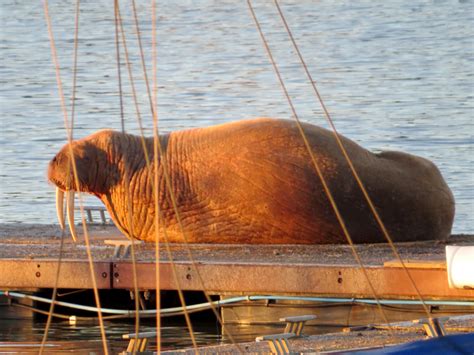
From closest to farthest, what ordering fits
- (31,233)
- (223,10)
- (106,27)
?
1. (31,233)
2. (106,27)
3. (223,10)

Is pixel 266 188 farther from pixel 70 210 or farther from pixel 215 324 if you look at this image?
pixel 70 210

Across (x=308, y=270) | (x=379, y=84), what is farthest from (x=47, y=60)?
(x=308, y=270)

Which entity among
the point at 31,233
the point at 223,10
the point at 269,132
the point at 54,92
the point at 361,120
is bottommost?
the point at 223,10

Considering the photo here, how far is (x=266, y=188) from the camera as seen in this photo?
12883 millimetres

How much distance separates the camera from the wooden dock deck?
36.1 ft

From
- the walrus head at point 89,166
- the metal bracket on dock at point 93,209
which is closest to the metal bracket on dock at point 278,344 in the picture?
the walrus head at point 89,166

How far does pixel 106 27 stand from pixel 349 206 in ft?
128

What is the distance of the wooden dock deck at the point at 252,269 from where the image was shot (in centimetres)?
1102

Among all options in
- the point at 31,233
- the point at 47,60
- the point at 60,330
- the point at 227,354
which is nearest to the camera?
the point at 227,354

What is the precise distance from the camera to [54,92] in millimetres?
35375

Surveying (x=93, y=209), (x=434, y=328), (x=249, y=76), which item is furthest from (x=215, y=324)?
(x=249, y=76)

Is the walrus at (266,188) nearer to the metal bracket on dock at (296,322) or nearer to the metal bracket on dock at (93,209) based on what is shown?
the metal bracket on dock at (93,209)

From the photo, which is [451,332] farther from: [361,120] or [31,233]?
[361,120]

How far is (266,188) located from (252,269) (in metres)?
1.64
